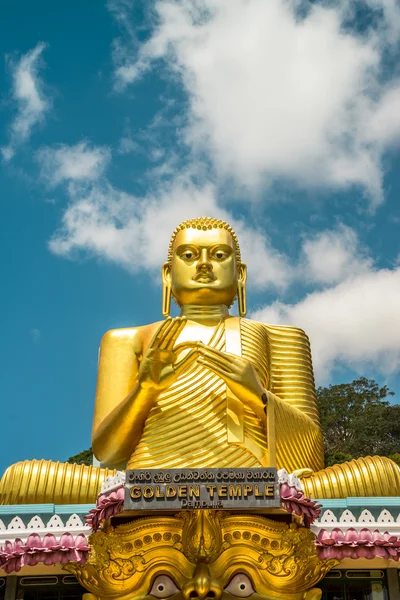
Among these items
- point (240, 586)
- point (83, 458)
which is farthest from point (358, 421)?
point (240, 586)

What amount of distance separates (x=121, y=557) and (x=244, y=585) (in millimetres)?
1044

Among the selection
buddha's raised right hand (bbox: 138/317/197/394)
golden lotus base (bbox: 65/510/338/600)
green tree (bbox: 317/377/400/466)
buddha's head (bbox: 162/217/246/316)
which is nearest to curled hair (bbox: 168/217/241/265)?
buddha's head (bbox: 162/217/246/316)

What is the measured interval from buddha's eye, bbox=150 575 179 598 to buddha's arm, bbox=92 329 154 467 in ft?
6.40

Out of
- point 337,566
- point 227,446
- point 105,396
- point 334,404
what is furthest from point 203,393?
point 334,404

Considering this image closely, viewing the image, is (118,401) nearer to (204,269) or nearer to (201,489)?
(204,269)

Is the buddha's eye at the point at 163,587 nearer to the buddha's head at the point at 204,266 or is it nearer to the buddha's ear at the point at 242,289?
the buddha's head at the point at 204,266

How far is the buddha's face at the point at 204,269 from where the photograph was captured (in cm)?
959

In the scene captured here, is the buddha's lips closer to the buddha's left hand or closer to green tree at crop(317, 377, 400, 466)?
the buddha's left hand

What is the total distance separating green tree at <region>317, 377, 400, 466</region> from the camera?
23.7 metres

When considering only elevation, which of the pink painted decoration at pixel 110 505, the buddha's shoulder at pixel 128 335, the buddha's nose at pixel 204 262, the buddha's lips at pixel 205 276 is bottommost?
the pink painted decoration at pixel 110 505

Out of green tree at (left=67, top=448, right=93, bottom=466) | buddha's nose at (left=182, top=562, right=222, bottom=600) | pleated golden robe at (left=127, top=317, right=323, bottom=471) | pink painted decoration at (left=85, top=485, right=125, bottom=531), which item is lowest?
buddha's nose at (left=182, top=562, right=222, bottom=600)

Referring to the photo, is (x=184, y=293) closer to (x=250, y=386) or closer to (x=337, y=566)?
(x=250, y=386)

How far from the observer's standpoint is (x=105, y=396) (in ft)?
30.3

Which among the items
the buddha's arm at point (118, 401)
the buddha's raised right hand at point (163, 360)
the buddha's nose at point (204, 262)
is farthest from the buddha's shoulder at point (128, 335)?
the buddha's raised right hand at point (163, 360)
